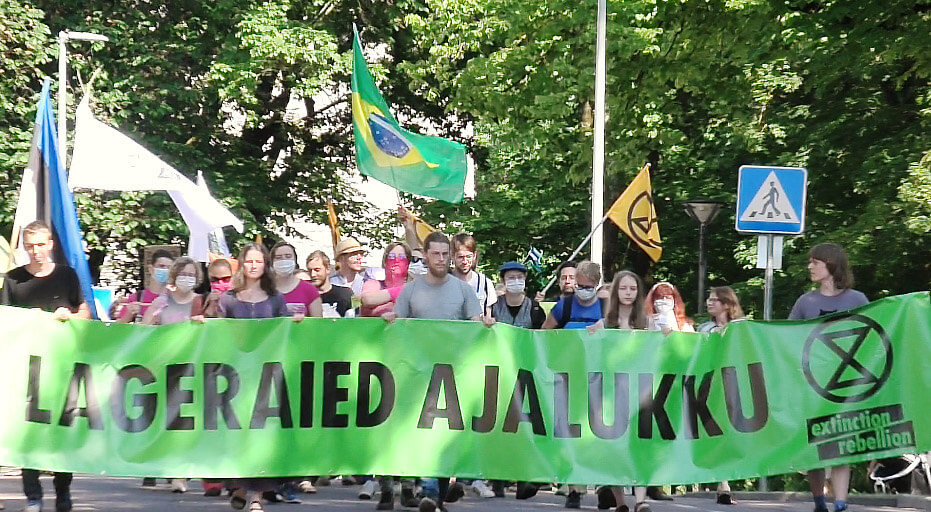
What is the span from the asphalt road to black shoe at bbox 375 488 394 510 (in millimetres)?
84

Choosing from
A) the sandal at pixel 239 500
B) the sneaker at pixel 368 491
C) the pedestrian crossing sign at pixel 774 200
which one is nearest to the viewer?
the sandal at pixel 239 500

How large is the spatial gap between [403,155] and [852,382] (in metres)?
7.86

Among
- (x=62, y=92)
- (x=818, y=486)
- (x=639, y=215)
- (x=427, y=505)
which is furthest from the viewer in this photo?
(x=62, y=92)

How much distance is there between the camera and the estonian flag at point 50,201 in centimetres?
1265

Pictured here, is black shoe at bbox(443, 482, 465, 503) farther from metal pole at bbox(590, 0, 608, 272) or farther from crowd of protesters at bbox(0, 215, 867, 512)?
metal pole at bbox(590, 0, 608, 272)

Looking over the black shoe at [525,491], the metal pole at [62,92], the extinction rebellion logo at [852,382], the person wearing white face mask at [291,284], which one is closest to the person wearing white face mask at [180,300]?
the person wearing white face mask at [291,284]

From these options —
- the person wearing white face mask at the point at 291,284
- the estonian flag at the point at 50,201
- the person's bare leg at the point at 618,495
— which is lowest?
the person's bare leg at the point at 618,495

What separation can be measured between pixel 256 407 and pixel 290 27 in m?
22.9

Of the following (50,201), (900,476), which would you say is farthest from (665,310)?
(50,201)

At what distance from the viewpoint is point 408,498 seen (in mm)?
11406

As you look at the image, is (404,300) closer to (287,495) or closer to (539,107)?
(287,495)

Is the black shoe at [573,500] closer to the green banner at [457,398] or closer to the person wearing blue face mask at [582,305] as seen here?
the person wearing blue face mask at [582,305]

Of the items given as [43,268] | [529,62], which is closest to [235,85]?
[529,62]

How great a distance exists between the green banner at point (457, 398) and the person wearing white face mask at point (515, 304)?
77.4 inches
